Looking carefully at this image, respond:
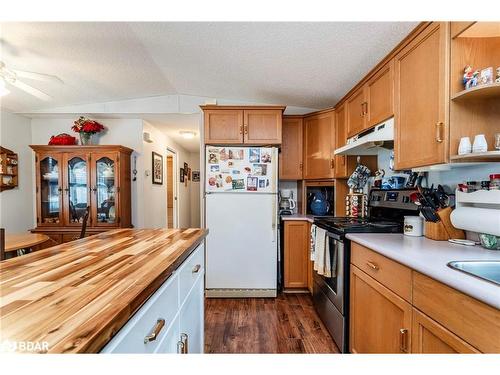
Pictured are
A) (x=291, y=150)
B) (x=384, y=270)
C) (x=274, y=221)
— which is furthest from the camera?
(x=291, y=150)

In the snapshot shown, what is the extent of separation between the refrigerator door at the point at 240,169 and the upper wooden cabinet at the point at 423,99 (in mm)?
1334

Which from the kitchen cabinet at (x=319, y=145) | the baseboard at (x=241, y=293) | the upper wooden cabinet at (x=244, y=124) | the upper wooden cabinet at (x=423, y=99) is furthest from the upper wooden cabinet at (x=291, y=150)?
the upper wooden cabinet at (x=423, y=99)

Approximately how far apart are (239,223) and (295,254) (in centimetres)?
72

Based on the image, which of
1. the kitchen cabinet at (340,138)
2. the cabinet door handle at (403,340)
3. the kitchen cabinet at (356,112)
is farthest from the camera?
the kitchen cabinet at (340,138)

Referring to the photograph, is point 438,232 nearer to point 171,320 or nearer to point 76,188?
point 171,320

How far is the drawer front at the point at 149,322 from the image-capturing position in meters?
0.61

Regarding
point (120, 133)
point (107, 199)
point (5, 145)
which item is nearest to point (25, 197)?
point (5, 145)

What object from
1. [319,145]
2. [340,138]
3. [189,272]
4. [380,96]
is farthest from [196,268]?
[319,145]

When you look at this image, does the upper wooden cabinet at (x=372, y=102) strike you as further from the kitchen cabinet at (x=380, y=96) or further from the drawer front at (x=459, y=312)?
the drawer front at (x=459, y=312)

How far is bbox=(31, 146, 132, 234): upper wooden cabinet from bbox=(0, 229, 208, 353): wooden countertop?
2305 millimetres

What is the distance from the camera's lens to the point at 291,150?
3330 millimetres

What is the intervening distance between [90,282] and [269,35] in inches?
72.6

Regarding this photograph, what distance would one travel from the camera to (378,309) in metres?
1.45

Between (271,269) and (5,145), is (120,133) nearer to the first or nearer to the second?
(5,145)
